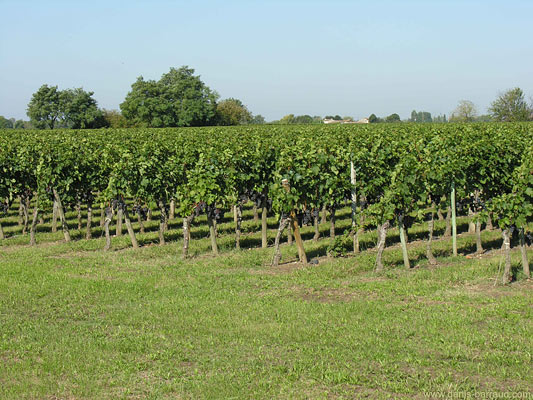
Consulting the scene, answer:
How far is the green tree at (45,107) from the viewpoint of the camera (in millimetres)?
93000

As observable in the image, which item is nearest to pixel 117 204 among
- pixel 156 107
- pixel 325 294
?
pixel 325 294

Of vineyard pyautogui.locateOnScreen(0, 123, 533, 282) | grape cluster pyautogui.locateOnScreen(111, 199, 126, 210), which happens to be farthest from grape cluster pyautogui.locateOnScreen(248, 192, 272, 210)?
grape cluster pyautogui.locateOnScreen(111, 199, 126, 210)

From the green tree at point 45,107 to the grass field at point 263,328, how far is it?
8618 centimetres

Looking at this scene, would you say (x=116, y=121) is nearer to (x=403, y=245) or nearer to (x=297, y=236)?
(x=297, y=236)

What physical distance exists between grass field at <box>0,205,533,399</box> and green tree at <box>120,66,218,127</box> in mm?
76260

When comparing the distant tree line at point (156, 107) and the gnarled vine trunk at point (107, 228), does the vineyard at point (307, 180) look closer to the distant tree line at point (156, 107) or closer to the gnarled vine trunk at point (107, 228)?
the gnarled vine trunk at point (107, 228)

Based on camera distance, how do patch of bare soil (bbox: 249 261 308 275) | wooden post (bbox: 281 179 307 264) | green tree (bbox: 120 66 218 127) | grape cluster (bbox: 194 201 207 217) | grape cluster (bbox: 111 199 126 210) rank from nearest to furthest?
patch of bare soil (bbox: 249 261 308 275), wooden post (bbox: 281 179 307 264), grape cluster (bbox: 194 201 207 217), grape cluster (bbox: 111 199 126 210), green tree (bbox: 120 66 218 127)

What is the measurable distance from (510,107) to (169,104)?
56.7 m

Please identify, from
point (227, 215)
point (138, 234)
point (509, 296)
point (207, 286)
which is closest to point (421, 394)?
point (509, 296)

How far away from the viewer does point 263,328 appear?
8.16 metres

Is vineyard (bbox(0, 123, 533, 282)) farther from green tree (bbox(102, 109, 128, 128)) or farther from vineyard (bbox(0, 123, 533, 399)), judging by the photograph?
green tree (bbox(102, 109, 128, 128))

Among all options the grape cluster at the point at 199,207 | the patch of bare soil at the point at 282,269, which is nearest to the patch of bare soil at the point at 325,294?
the patch of bare soil at the point at 282,269

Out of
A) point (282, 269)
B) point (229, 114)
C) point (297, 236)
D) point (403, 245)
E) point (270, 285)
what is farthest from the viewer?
point (229, 114)

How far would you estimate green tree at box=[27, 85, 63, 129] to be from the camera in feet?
305
